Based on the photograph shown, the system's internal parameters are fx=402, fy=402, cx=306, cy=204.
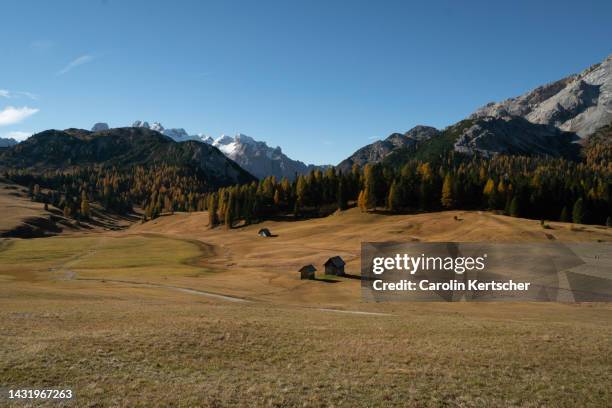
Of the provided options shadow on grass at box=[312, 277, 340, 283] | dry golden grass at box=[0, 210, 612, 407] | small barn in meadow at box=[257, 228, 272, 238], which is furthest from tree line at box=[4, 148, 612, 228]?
dry golden grass at box=[0, 210, 612, 407]

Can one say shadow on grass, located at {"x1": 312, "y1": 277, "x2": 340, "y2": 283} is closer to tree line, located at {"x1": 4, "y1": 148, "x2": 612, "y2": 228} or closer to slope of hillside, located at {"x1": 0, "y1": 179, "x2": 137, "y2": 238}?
tree line, located at {"x1": 4, "y1": 148, "x2": 612, "y2": 228}

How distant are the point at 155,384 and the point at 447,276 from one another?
6280 cm

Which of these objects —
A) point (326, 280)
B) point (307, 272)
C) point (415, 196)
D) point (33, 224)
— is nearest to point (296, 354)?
point (326, 280)

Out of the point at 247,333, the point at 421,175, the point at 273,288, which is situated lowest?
the point at 273,288

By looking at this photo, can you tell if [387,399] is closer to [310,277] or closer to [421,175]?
[310,277]

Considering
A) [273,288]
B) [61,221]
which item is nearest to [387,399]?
[273,288]

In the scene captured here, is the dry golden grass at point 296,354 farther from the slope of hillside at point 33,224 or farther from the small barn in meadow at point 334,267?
the slope of hillside at point 33,224

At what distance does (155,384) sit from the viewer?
16.3m

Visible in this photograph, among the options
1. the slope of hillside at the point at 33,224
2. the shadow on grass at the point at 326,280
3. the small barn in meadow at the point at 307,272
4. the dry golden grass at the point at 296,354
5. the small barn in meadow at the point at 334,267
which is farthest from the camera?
the slope of hillside at the point at 33,224

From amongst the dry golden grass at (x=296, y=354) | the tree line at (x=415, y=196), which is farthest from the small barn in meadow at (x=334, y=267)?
the tree line at (x=415, y=196)

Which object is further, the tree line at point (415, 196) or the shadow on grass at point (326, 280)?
the tree line at point (415, 196)

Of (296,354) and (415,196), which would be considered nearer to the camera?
(296,354)

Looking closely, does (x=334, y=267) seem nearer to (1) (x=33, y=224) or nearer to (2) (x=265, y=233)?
(2) (x=265, y=233)

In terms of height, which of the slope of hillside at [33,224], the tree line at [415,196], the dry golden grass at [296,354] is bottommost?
the slope of hillside at [33,224]
